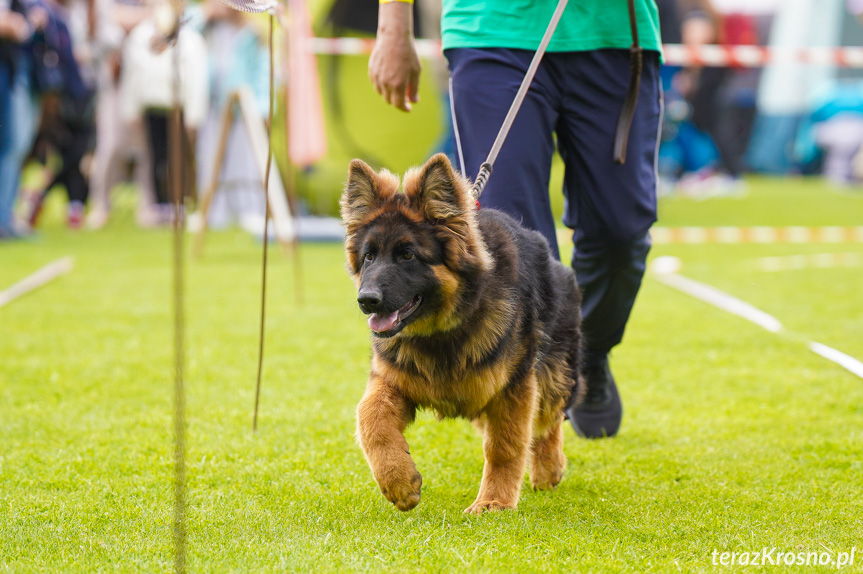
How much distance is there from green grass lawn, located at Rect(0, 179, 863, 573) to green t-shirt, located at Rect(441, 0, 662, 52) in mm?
1519

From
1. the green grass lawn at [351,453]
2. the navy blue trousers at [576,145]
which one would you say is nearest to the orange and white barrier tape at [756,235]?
the green grass lawn at [351,453]

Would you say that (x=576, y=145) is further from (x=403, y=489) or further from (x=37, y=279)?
(x=37, y=279)

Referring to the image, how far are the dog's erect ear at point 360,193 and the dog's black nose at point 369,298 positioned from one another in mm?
358

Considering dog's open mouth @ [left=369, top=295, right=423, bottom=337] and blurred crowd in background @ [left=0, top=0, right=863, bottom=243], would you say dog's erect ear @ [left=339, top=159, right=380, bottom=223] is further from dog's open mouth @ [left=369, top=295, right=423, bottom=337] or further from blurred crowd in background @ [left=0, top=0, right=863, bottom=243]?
blurred crowd in background @ [left=0, top=0, right=863, bottom=243]

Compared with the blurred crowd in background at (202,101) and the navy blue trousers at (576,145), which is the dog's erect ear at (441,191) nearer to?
the navy blue trousers at (576,145)

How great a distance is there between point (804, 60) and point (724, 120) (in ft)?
28.6

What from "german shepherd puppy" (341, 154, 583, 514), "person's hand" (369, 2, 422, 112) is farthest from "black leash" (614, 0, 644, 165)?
"person's hand" (369, 2, 422, 112)

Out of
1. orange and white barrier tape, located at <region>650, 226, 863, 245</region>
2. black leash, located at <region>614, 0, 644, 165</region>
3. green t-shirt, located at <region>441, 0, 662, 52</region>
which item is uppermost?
green t-shirt, located at <region>441, 0, 662, 52</region>

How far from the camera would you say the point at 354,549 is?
262 centimetres

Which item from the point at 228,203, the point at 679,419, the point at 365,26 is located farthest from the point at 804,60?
the point at 679,419

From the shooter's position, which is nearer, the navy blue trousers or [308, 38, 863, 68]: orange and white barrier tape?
the navy blue trousers

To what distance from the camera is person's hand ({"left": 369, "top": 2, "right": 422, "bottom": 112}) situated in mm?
3309

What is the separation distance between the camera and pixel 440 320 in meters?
2.87

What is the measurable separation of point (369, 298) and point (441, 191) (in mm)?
417
